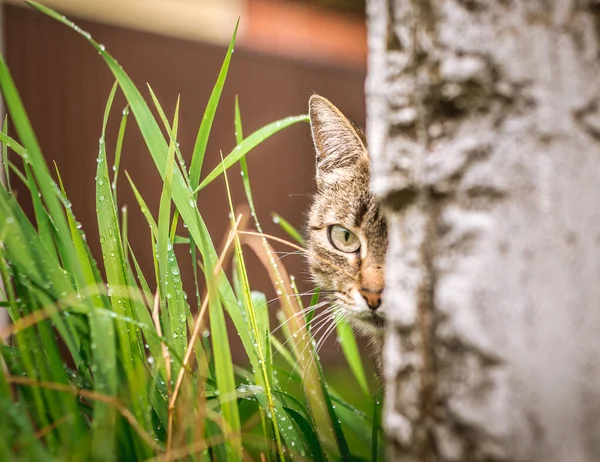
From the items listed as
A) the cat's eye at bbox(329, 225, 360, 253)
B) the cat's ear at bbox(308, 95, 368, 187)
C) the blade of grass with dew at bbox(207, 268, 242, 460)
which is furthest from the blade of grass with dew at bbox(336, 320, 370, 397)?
the blade of grass with dew at bbox(207, 268, 242, 460)

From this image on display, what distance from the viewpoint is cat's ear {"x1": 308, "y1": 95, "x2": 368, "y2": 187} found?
1145 mm

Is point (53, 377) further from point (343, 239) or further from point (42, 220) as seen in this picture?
point (343, 239)

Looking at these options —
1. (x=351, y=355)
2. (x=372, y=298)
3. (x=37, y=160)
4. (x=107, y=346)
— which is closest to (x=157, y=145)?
(x=37, y=160)

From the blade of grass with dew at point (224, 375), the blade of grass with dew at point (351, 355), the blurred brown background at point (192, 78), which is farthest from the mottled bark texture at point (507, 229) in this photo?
the blurred brown background at point (192, 78)

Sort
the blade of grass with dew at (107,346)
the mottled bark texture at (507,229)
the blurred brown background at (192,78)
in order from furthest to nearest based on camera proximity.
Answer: the blurred brown background at (192,78), the blade of grass with dew at (107,346), the mottled bark texture at (507,229)

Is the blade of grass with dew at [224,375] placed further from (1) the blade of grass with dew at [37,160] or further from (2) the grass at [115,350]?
(1) the blade of grass with dew at [37,160]

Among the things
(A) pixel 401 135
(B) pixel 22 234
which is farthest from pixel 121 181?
(A) pixel 401 135

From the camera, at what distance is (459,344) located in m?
0.44

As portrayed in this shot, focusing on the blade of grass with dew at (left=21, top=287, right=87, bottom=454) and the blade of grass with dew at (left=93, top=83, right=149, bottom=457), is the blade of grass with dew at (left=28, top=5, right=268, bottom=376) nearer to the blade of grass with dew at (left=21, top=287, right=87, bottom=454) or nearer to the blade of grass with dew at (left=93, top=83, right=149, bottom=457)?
the blade of grass with dew at (left=93, top=83, right=149, bottom=457)

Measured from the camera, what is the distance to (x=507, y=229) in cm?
44

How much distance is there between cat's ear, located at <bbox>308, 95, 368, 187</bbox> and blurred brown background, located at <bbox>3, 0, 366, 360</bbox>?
0.69 ft

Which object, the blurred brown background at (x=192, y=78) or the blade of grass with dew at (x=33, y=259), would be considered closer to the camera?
the blade of grass with dew at (x=33, y=259)

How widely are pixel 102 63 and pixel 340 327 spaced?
1.73 metres

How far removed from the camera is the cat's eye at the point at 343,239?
3.70 feet
